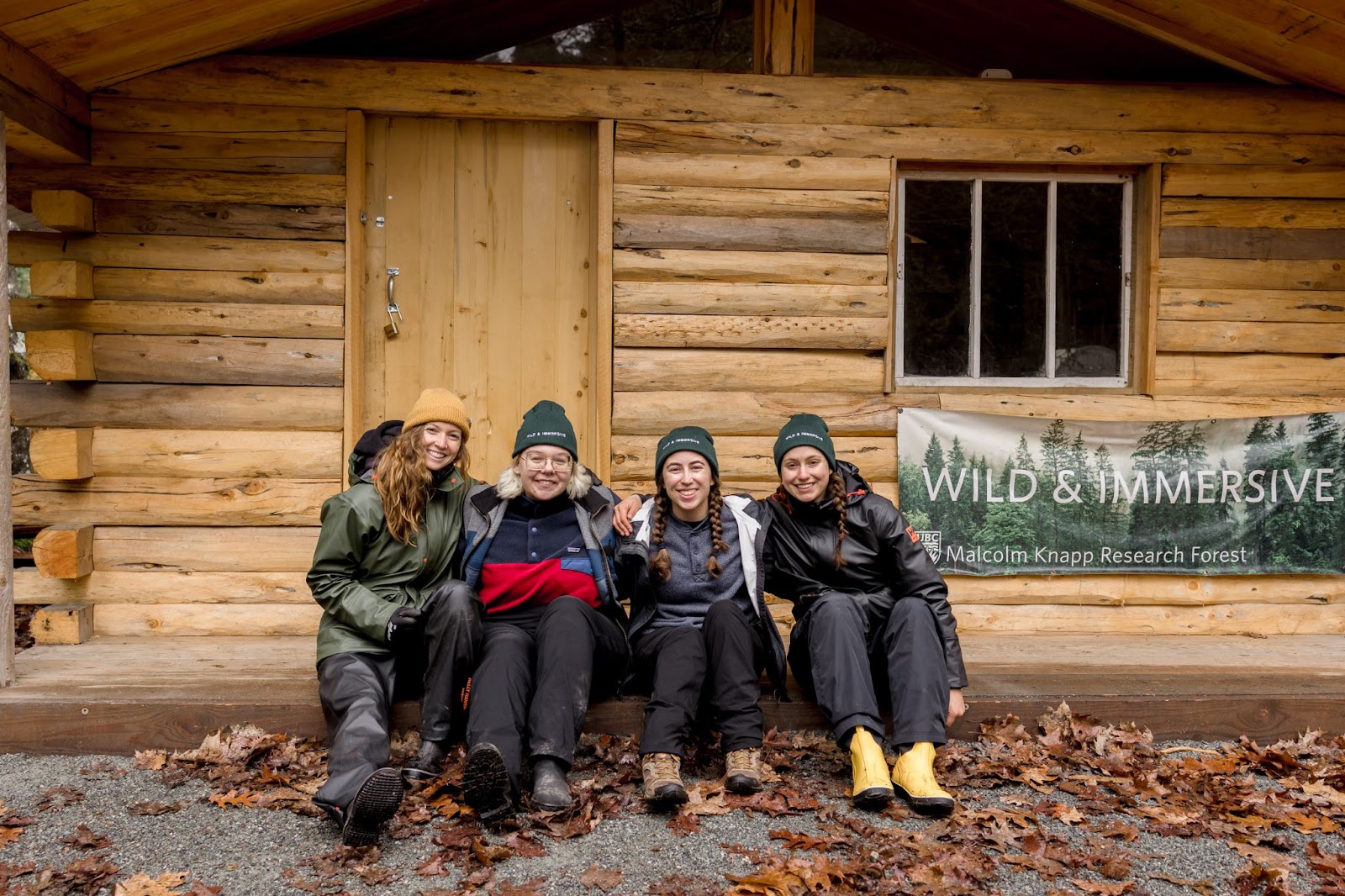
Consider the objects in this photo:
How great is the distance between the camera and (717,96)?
224 inches

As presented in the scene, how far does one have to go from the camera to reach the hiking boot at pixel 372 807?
10.8 feet

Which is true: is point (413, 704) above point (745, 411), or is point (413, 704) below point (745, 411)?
below

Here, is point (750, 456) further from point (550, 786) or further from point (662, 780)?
point (550, 786)

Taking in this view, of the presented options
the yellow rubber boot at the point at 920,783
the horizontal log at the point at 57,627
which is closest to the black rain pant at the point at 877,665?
the yellow rubber boot at the point at 920,783

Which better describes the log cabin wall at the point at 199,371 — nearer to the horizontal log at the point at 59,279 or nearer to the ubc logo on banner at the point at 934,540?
the horizontal log at the point at 59,279

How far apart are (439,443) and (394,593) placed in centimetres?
65

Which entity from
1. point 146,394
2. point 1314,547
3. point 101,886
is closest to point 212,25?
point 146,394

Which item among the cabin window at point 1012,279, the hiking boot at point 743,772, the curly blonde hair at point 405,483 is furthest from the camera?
the cabin window at point 1012,279

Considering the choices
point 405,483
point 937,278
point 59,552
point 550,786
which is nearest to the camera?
point 550,786

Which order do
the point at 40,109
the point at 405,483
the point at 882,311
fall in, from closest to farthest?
the point at 405,483 → the point at 40,109 → the point at 882,311

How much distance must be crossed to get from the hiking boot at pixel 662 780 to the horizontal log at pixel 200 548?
8.91ft

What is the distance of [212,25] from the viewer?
16.3 feet

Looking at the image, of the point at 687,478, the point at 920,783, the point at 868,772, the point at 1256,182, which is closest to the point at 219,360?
the point at 687,478

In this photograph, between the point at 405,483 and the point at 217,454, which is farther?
the point at 217,454
